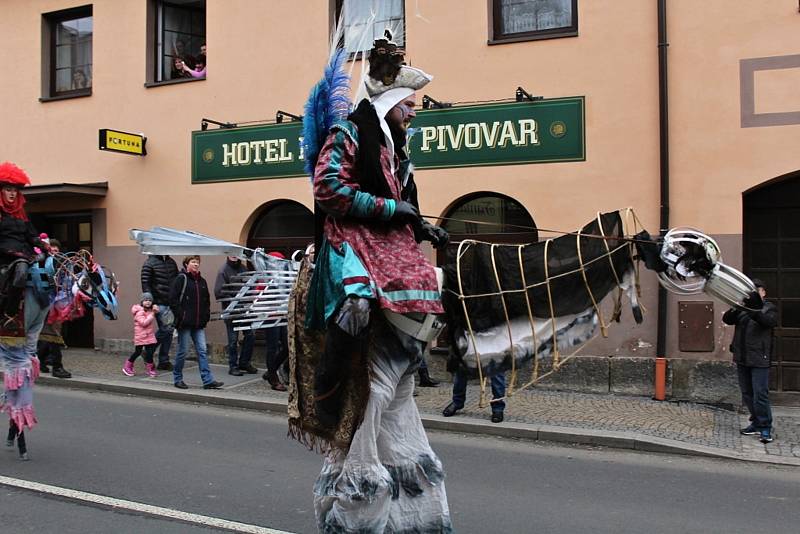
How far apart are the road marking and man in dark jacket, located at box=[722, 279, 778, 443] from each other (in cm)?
534

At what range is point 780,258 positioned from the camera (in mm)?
10031

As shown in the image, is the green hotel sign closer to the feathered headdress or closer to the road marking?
the feathered headdress

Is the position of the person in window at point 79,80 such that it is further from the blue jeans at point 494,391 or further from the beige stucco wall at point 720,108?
the beige stucco wall at point 720,108

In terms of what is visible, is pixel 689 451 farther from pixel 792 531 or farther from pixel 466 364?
pixel 466 364

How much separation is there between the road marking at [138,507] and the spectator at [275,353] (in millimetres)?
4326

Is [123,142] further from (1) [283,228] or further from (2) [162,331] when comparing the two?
(2) [162,331]

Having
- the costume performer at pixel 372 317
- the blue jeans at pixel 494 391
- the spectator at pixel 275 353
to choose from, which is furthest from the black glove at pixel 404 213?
the spectator at pixel 275 353

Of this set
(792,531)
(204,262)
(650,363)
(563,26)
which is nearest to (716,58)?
(563,26)

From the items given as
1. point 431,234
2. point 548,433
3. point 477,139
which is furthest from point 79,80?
point 431,234

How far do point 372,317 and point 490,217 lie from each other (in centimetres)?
805

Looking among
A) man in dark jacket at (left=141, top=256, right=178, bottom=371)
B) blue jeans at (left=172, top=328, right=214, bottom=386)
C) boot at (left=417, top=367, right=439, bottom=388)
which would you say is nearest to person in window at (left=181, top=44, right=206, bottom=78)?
man in dark jacket at (left=141, top=256, right=178, bottom=371)

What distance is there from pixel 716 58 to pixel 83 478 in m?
8.67

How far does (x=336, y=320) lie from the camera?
320cm

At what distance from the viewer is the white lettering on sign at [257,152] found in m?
12.4
